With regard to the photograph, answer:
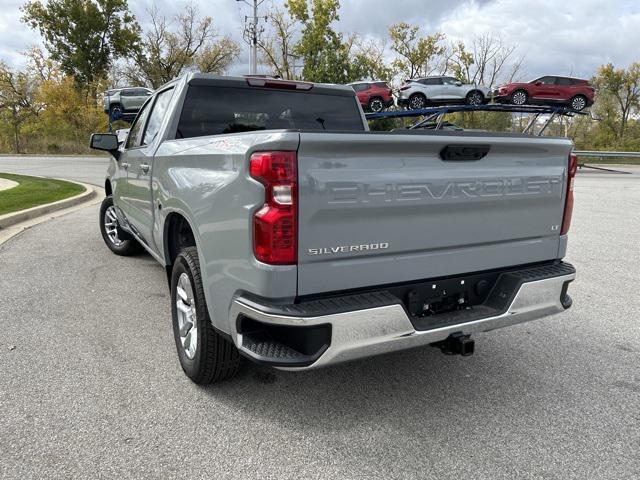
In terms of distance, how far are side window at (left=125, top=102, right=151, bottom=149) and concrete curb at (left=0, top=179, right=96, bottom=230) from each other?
4.16 metres

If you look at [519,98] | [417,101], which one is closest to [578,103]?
[519,98]

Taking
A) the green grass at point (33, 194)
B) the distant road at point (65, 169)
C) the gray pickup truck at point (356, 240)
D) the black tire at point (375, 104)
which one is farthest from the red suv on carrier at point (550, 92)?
the gray pickup truck at point (356, 240)

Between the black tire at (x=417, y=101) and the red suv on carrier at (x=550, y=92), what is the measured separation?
11.6 ft

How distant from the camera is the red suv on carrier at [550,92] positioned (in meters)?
22.7

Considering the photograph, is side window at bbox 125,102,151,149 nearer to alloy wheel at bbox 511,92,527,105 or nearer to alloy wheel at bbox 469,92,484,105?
alloy wheel at bbox 469,92,484,105

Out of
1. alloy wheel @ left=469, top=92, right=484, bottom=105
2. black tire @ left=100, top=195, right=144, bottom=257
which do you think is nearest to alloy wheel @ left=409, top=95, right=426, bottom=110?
alloy wheel @ left=469, top=92, right=484, bottom=105

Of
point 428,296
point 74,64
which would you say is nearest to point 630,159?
point 428,296

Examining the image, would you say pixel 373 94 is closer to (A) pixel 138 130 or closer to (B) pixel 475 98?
(B) pixel 475 98

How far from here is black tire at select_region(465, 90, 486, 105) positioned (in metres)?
23.1

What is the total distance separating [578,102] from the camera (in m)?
23.1

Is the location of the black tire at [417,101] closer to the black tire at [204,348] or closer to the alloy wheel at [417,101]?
the alloy wheel at [417,101]

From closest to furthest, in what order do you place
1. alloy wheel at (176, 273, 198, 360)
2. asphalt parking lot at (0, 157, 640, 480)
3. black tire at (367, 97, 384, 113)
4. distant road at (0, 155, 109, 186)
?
asphalt parking lot at (0, 157, 640, 480) < alloy wheel at (176, 273, 198, 360) < distant road at (0, 155, 109, 186) < black tire at (367, 97, 384, 113)

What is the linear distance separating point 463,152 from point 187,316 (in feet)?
6.41

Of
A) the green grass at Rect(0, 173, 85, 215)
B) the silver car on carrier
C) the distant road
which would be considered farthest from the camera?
the silver car on carrier
